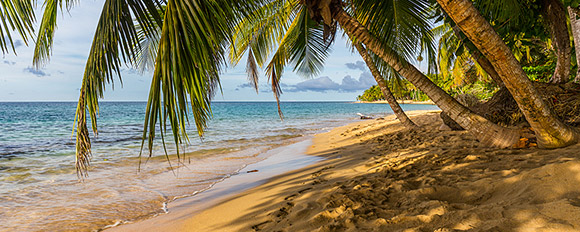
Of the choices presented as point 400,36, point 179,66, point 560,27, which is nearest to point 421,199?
point 179,66

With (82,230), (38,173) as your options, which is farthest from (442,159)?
(38,173)

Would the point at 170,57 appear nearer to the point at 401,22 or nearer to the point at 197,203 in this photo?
the point at 197,203

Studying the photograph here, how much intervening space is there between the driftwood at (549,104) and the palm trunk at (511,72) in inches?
32.6

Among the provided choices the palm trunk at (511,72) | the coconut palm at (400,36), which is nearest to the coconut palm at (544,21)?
the coconut palm at (400,36)

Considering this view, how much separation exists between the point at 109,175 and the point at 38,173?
1628 mm

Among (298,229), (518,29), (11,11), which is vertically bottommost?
(298,229)

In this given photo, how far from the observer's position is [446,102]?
341 cm

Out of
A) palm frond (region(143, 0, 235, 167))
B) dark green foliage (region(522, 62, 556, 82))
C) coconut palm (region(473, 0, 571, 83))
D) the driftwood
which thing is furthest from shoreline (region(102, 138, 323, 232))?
dark green foliage (region(522, 62, 556, 82))

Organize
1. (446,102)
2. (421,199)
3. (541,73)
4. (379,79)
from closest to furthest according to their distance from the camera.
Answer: (421,199) < (446,102) < (379,79) < (541,73)

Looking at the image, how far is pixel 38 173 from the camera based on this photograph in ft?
19.6

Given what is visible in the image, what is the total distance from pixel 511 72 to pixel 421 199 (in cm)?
153

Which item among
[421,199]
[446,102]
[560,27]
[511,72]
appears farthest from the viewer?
[560,27]

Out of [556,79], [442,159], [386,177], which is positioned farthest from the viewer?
[556,79]

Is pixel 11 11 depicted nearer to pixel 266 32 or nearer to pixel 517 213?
pixel 517 213
